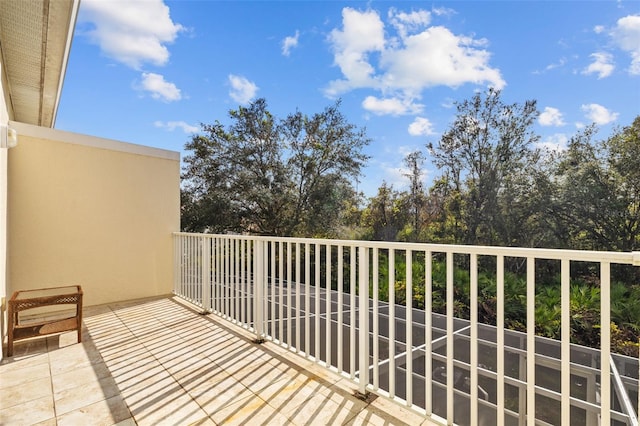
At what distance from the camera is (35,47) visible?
3201 mm

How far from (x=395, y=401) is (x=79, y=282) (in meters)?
4.33

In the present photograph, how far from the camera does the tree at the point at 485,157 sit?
356 inches

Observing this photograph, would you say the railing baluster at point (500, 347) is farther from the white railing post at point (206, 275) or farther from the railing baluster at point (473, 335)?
the white railing post at point (206, 275)

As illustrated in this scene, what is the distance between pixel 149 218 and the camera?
484 cm

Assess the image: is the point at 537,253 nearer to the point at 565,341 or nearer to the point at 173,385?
the point at 565,341

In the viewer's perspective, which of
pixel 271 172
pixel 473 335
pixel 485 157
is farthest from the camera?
pixel 271 172

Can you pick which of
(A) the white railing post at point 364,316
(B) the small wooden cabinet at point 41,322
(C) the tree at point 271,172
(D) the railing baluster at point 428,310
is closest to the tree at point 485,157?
(C) the tree at point 271,172

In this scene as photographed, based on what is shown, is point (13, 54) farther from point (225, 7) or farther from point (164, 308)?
point (225, 7)

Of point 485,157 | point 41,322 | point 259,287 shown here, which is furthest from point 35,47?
point 485,157

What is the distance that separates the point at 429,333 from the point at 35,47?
4.47 metres

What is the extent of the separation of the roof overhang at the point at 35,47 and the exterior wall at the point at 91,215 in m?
0.63

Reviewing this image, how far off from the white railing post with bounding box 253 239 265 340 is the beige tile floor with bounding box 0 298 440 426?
166mm

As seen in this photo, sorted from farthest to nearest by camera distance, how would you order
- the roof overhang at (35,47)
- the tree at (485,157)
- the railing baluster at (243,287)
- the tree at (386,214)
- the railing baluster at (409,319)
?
the tree at (386,214), the tree at (485,157), the railing baluster at (243,287), the roof overhang at (35,47), the railing baluster at (409,319)

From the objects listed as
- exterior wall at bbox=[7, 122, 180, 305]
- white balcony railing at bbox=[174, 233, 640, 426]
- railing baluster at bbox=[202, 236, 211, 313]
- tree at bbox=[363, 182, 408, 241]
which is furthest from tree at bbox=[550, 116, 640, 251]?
exterior wall at bbox=[7, 122, 180, 305]
